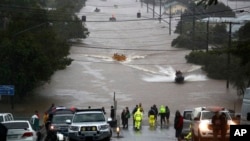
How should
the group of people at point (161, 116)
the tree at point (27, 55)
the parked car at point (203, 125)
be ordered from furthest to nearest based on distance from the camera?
the tree at point (27, 55), the group of people at point (161, 116), the parked car at point (203, 125)

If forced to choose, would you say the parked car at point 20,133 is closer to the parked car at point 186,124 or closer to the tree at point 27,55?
the parked car at point 186,124

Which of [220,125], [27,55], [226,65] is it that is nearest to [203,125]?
[220,125]

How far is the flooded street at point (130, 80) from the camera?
221ft

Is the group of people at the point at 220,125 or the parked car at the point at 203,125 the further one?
the parked car at the point at 203,125

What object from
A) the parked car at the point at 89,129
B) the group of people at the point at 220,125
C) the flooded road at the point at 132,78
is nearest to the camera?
the group of people at the point at 220,125

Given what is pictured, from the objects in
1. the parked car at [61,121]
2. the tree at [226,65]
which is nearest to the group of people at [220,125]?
the parked car at [61,121]

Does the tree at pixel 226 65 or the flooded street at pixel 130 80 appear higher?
the tree at pixel 226 65

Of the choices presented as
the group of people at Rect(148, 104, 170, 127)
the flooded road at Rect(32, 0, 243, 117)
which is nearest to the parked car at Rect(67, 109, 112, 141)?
the group of people at Rect(148, 104, 170, 127)

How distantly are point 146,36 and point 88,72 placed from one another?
4246cm

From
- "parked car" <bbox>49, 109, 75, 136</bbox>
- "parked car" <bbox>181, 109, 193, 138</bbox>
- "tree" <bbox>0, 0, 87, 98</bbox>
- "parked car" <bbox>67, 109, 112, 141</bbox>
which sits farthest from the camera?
"tree" <bbox>0, 0, 87, 98</bbox>

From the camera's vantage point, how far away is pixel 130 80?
Answer: 270 ft

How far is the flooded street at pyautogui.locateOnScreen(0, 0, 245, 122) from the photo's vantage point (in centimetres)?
6750

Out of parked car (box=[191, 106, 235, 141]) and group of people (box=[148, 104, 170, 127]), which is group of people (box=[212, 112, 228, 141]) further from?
group of people (box=[148, 104, 170, 127])

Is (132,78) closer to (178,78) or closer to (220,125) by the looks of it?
(178,78)
